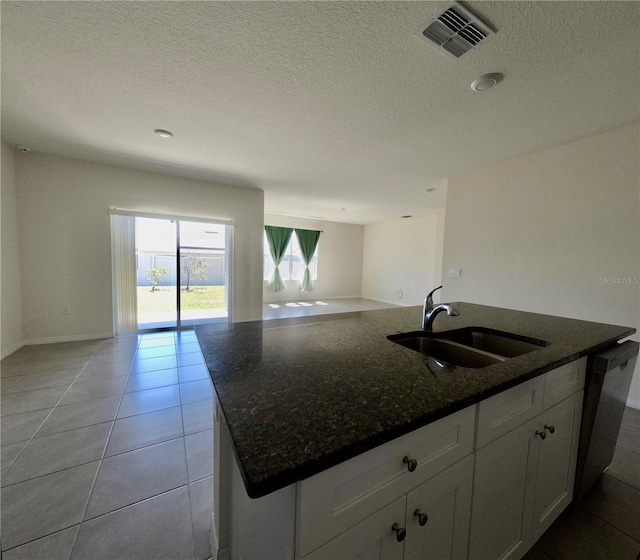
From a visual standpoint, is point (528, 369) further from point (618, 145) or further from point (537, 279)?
point (618, 145)

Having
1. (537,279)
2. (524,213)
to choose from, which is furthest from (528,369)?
(524,213)

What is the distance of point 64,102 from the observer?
86.5 inches

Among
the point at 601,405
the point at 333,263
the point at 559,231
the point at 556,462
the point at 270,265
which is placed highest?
the point at 559,231

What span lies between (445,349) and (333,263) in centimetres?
684

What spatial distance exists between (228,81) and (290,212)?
192 inches

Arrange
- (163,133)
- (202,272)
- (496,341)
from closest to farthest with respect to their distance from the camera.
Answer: (496,341), (163,133), (202,272)

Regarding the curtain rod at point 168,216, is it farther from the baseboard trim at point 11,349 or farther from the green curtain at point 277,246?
the green curtain at point 277,246

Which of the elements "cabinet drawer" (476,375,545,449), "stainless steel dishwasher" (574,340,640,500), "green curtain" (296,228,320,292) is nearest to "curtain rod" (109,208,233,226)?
"green curtain" (296,228,320,292)

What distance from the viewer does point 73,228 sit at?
359 cm

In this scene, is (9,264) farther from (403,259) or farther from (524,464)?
(403,259)

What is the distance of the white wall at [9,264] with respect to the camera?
3.00 metres

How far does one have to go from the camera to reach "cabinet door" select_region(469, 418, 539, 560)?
88 cm

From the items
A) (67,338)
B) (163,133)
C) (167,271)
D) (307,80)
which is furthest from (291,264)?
(307,80)

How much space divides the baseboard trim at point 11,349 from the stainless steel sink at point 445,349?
4.37 meters
